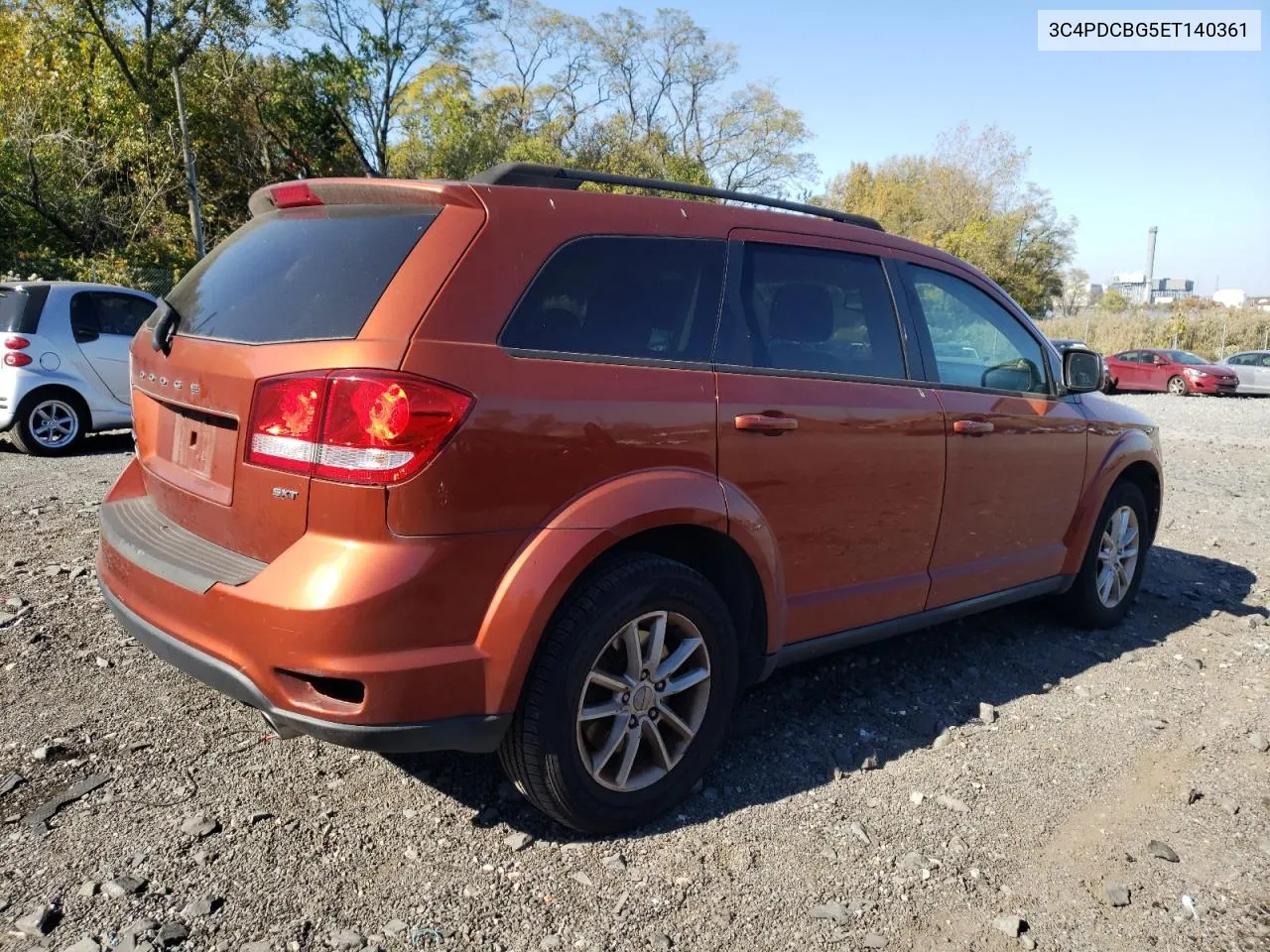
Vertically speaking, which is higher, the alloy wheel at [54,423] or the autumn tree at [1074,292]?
the autumn tree at [1074,292]

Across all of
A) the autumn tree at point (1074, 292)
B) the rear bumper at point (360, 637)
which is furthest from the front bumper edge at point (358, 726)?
the autumn tree at point (1074, 292)

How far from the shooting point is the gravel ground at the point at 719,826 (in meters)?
2.37

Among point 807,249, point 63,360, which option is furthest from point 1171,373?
point 807,249

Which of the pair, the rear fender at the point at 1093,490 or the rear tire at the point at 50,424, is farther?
the rear tire at the point at 50,424

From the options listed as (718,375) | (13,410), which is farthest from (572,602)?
(13,410)

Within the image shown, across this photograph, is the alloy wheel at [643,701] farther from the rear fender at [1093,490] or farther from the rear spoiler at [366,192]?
the rear fender at [1093,490]

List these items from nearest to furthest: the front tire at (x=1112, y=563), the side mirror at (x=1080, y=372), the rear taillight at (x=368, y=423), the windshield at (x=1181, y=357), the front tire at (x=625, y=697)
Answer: the rear taillight at (x=368, y=423) → the front tire at (x=625, y=697) → the side mirror at (x=1080, y=372) → the front tire at (x=1112, y=563) → the windshield at (x=1181, y=357)

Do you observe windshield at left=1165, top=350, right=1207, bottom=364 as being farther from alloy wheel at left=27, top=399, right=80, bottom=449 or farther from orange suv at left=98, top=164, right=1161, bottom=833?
alloy wheel at left=27, top=399, right=80, bottom=449

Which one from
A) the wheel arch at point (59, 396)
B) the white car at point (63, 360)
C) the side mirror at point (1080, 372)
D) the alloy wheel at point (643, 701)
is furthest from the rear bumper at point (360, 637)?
the wheel arch at point (59, 396)

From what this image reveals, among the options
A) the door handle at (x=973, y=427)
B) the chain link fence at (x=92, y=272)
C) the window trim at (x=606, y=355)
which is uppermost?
the chain link fence at (x=92, y=272)

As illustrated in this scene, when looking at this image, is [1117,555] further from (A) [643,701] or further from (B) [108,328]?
(B) [108,328]

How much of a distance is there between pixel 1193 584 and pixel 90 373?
30.3ft

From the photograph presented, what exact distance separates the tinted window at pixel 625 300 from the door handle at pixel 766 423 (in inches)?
9.1

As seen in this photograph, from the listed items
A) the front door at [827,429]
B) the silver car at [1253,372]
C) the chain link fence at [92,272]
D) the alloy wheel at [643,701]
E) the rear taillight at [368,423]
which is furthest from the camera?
the silver car at [1253,372]
